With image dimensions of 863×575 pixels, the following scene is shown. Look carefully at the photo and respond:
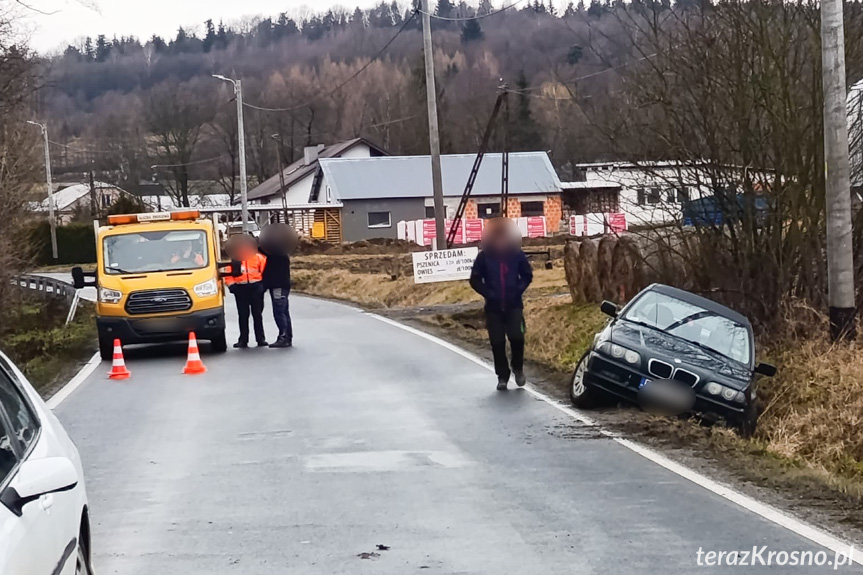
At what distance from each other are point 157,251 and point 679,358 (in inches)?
404

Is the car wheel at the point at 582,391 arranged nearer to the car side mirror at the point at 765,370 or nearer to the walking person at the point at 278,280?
the car side mirror at the point at 765,370

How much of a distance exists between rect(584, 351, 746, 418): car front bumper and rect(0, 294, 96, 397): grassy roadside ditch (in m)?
6.91

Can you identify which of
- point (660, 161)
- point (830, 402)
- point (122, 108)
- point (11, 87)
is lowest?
point (830, 402)

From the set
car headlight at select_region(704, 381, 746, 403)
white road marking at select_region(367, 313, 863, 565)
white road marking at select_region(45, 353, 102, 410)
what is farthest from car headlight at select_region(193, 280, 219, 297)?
car headlight at select_region(704, 381, 746, 403)

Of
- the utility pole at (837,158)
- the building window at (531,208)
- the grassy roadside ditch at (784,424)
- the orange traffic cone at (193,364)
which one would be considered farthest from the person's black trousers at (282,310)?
the building window at (531,208)

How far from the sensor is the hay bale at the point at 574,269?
2209cm

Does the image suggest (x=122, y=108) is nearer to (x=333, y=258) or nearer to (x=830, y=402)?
(x=333, y=258)

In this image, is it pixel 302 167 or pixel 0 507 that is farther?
pixel 302 167

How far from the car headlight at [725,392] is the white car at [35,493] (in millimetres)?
7421

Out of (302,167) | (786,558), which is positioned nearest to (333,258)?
(302,167)

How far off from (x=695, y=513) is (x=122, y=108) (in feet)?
283

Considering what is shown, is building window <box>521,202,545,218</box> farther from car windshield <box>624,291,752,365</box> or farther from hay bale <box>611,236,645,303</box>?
car windshield <box>624,291,752,365</box>

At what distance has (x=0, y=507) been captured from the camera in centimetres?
383

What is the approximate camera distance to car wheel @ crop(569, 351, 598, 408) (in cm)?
1237
